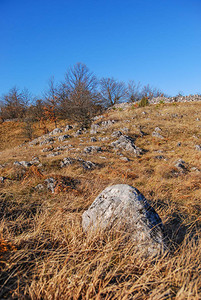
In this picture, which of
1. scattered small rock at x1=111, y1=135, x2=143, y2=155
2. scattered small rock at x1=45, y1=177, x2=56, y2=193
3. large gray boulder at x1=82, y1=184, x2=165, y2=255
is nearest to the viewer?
large gray boulder at x1=82, y1=184, x2=165, y2=255

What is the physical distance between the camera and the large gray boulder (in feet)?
7.60

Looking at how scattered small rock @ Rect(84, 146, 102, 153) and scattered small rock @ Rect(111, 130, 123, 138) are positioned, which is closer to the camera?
scattered small rock @ Rect(84, 146, 102, 153)

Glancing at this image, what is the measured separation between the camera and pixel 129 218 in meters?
2.49

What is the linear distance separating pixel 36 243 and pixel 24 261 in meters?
0.44

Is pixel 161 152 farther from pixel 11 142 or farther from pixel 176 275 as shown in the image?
pixel 11 142

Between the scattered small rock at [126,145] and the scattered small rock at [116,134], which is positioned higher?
the scattered small rock at [116,134]

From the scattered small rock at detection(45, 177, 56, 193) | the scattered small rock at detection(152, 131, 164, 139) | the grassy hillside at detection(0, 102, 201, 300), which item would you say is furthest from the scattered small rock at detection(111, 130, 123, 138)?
the scattered small rock at detection(45, 177, 56, 193)

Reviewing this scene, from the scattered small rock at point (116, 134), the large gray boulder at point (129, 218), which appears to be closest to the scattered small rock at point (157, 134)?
the scattered small rock at point (116, 134)

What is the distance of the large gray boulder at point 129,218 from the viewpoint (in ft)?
7.60

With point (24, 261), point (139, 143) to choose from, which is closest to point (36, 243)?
point (24, 261)

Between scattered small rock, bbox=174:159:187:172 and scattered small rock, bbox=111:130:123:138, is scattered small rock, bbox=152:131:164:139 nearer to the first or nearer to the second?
scattered small rock, bbox=111:130:123:138

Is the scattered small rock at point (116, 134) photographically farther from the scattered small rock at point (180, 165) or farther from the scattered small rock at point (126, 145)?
the scattered small rock at point (180, 165)

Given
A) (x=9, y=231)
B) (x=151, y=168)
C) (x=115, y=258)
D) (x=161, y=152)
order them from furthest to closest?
(x=161, y=152) → (x=151, y=168) → (x=9, y=231) → (x=115, y=258)

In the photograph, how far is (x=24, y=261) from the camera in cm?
186
